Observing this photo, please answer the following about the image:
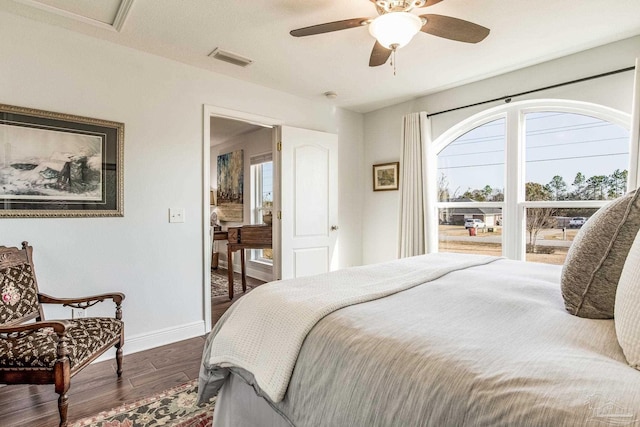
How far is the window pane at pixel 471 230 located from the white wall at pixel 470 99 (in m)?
0.62

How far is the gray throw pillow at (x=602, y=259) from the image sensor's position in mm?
1032

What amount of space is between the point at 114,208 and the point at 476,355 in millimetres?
2667

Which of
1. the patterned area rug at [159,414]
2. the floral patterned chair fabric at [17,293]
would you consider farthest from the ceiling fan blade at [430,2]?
the floral patterned chair fabric at [17,293]

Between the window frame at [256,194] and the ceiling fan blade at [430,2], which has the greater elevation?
the ceiling fan blade at [430,2]

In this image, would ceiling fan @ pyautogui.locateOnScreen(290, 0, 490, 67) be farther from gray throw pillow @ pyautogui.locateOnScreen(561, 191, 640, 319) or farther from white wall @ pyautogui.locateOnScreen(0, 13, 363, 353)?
white wall @ pyautogui.locateOnScreen(0, 13, 363, 353)

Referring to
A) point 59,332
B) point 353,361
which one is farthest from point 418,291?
point 59,332

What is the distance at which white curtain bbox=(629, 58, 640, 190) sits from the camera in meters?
2.36

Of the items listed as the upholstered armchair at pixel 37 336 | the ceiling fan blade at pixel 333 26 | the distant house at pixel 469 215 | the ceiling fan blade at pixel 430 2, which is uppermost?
the ceiling fan blade at pixel 430 2

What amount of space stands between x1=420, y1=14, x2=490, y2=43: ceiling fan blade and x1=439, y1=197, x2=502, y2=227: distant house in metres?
1.99

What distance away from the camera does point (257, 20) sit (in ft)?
7.30

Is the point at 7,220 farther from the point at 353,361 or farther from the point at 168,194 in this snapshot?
the point at 353,361

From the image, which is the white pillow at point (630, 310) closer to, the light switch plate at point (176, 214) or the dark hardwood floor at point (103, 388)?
the dark hardwood floor at point (103, 388)

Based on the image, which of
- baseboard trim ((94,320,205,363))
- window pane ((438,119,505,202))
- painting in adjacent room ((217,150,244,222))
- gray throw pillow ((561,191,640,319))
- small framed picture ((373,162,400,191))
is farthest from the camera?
painting in adjacent room ((217,150,244,222))

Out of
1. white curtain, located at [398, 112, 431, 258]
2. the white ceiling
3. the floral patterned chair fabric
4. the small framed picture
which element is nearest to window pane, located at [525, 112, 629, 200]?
the white ceiling
